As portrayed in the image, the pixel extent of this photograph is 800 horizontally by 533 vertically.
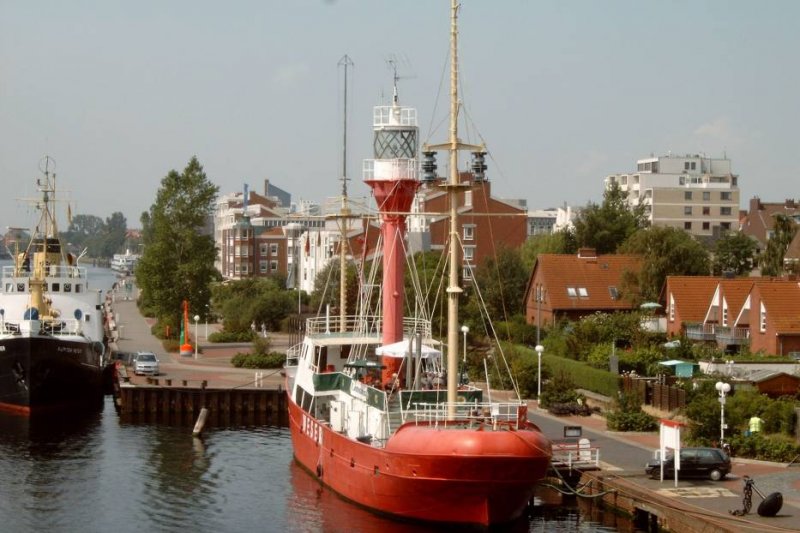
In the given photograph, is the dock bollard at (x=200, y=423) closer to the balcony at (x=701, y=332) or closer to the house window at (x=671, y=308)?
the balcony at (x=701, y=332)

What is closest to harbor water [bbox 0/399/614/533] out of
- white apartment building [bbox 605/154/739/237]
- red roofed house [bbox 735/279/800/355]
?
red roofed house [bbox 735/279/800/355]

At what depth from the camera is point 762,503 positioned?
31.4 meters

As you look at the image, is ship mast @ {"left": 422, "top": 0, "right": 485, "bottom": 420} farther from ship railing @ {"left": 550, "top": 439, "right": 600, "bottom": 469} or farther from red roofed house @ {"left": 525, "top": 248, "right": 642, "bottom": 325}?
red roofed house @ {"left": 525, "top": 248, "right": 642, "bottom": 325}

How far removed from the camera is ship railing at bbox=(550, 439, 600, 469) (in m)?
38.7

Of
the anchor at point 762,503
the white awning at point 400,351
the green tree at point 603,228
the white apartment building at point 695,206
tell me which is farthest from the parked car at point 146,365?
the white apartment building at point 695,206

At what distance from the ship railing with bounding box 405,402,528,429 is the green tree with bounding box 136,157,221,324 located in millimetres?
54843

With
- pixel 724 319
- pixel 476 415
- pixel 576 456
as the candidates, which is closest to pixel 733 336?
pixel 724 319

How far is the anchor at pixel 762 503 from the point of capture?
102 ft

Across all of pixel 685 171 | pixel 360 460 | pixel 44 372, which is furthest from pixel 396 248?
pixel 685 171

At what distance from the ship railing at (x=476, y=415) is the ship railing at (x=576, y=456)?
462cm

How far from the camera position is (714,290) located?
69875 millimetres

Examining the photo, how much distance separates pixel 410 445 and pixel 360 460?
384 centimetres

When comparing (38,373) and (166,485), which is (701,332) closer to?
(38,373)

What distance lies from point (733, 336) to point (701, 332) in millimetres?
3158
